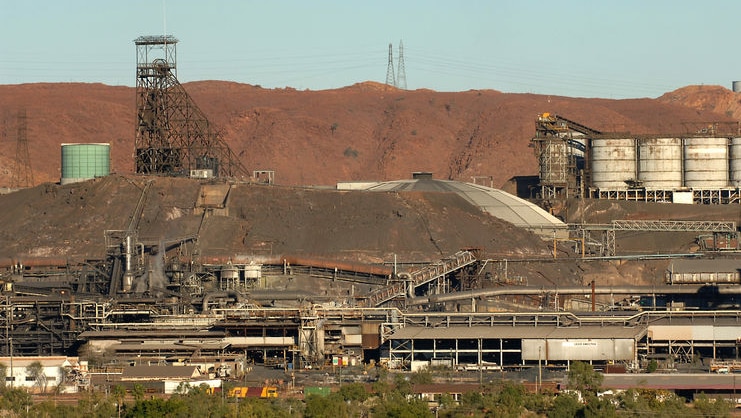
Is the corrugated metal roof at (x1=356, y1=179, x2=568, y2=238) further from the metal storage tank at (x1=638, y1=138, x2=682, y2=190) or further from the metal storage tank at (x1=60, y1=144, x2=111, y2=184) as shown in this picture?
the metal storage tank at (x1=60, y1=144, x2=111, y2=184)

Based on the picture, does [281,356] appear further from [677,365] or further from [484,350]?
[677,365]

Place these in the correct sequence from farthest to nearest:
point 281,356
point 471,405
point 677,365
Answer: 1. point 281,356
2. point 677,365
3. point 471,405

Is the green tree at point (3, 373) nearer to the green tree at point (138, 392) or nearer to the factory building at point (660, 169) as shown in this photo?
the green tree at point (138, 392)

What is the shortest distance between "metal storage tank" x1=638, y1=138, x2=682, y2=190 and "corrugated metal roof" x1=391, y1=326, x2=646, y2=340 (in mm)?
77884

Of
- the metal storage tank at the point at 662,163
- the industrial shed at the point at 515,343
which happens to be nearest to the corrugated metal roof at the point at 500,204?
the metal storage tank at the point at 662,163

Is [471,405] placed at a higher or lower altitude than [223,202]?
lower

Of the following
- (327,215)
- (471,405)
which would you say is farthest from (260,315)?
(327,215)

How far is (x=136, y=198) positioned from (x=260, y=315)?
43518 millimetres

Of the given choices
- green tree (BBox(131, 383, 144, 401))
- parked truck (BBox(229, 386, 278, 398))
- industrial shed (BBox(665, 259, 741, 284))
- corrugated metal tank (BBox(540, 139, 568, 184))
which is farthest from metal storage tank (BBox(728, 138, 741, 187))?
green tree (BBox(131, 383, 144, 401))

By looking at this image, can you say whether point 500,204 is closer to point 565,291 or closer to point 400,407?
point 565,291

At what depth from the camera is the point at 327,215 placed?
16812 centimetres

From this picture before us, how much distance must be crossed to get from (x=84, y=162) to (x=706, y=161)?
63.6 m

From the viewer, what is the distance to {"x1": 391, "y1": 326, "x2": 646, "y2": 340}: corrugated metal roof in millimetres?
118688

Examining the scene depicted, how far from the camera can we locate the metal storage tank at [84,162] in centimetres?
18400
